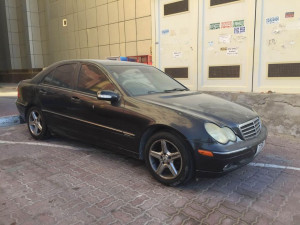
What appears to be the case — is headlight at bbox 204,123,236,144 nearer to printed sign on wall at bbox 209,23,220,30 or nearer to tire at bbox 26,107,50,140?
tire at bbox 26,107,50,140

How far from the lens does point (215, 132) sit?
2.94 m

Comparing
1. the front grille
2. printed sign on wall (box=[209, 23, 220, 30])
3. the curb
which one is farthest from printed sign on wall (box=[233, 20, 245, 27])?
the curb

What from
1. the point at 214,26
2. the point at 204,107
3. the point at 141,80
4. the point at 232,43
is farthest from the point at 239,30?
the point at 204,107

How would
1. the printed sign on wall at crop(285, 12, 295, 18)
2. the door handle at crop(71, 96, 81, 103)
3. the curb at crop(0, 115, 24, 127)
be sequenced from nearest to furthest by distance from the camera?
the door handle at crop(71, 96, 81, 103), the printed sign on wall at crop(285, 12, 295, 18), the curb at crop(0, 115, 24, 127)

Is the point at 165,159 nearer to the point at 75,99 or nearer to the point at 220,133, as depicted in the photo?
the point at 220,133

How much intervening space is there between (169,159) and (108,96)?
113cm

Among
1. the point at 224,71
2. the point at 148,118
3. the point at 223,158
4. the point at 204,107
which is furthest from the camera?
the point at 224,71

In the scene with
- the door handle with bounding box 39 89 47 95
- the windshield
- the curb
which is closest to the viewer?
the windshield

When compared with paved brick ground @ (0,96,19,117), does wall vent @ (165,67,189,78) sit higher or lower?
higher

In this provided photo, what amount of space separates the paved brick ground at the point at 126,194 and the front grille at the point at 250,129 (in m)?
0.63

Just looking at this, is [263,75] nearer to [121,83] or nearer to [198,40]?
[198,40]

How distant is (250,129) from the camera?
3.27 m

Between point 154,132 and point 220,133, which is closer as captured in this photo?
point 220,133

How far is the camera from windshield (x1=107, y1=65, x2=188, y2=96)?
381 cm
